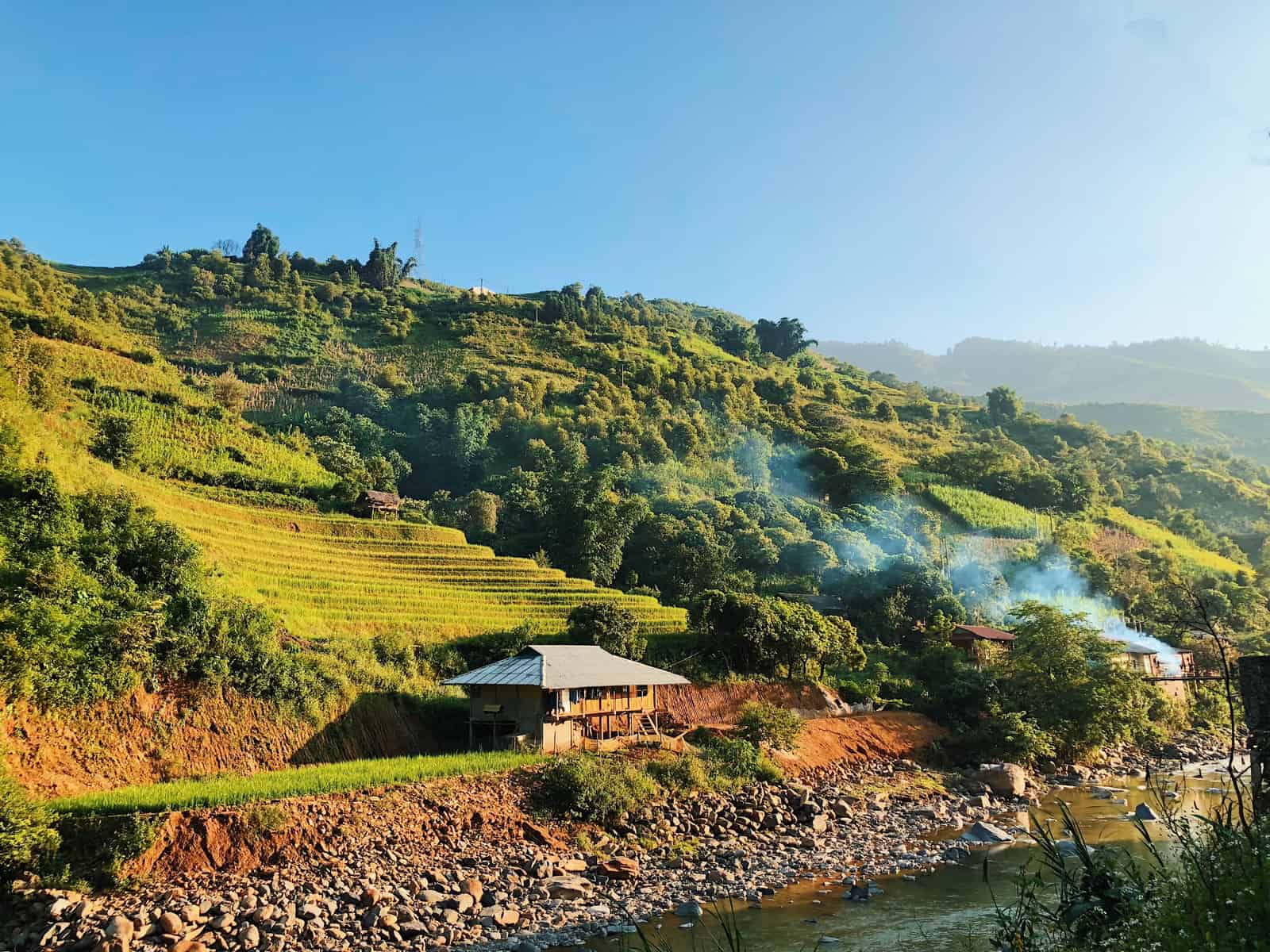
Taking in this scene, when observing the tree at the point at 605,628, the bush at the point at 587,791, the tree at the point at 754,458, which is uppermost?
the tree at the point at 754,458

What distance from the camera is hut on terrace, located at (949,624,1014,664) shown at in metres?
35.4

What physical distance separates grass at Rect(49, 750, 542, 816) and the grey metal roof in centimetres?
186

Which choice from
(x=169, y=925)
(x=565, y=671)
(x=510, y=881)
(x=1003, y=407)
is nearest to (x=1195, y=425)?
(x=1003, y=407)

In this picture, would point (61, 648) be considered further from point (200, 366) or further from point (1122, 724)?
point (200, 366)

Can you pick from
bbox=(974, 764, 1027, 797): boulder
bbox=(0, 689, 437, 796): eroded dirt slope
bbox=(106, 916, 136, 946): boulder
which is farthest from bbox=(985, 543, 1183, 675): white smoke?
bbox=(106, 916, 136, 946): boulder

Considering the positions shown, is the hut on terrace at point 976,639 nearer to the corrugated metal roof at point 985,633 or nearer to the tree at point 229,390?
the corrugated metal roof at point 985,633

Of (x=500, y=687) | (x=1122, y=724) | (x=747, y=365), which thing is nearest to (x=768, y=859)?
(x=500, y=687)

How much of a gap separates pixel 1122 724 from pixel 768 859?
18184 millimetres

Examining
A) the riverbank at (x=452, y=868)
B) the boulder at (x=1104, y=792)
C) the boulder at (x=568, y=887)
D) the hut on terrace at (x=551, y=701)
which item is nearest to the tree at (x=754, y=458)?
the boulder at (x=1104, y=792)

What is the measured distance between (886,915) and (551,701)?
981 cm

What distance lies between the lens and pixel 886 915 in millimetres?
14391

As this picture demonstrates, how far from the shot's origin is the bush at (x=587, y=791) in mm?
17703

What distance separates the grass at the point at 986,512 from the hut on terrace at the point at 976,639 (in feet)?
69.1

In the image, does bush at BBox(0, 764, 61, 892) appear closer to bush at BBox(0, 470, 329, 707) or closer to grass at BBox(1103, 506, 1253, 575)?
bush at BBox(0, 470, 329, 707)
